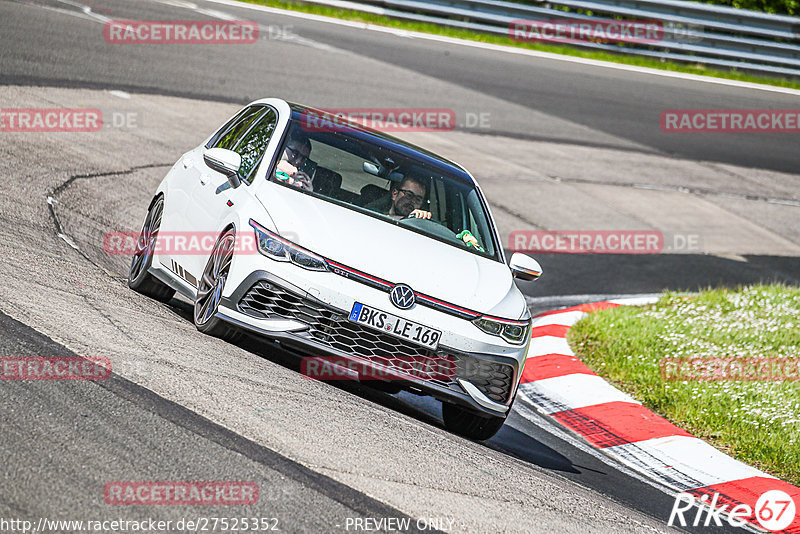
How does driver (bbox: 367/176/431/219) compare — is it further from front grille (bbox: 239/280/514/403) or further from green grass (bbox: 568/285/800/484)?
green grass (bbox: 568/285/800/484)

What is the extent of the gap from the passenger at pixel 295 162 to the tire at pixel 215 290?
0.64m

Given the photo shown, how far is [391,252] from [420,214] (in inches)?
37.6

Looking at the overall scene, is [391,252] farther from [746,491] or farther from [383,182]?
[746,491]

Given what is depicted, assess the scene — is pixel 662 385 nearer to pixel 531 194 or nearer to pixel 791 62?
pixel 531 194

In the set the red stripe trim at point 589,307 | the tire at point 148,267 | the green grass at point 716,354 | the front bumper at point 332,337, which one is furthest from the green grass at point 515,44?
the front bumper at point 332,337

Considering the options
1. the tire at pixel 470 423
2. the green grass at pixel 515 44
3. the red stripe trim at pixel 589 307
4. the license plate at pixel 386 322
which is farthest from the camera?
the green grass at pixel 515 44

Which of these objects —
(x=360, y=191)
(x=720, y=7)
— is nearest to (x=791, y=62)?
(x=720, y=7)

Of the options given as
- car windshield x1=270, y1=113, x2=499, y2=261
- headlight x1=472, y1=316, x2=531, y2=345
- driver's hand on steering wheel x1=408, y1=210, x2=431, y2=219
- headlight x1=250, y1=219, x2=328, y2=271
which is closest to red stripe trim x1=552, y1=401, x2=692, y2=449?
headlight x1=472, y1=316, x2=531, y2=345

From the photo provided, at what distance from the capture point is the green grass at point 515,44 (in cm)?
2356

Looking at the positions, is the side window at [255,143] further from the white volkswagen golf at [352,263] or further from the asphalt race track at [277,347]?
the asphalt race track at [277,347]

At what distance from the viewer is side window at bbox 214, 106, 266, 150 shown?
7754 mm

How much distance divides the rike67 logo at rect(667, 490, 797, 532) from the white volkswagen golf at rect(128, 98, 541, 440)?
1.18 metres

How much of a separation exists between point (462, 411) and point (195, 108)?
868 centimetres

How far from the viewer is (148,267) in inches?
292
